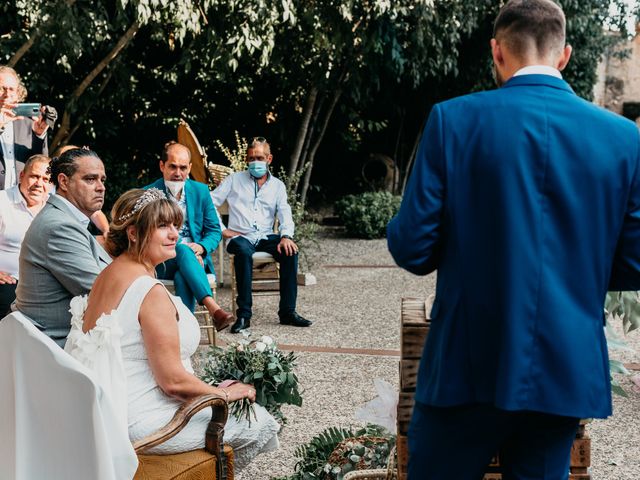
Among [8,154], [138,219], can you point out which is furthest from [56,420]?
[8,154]

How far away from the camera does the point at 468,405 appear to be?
6.74 ft

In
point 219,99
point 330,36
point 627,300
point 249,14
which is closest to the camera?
point 627,300

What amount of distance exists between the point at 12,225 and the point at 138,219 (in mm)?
2336

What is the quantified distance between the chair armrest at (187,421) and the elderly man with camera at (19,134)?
3.62m

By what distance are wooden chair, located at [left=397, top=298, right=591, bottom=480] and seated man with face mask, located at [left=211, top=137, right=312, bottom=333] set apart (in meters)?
4.43

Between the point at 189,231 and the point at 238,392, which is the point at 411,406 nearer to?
the point at 238,392

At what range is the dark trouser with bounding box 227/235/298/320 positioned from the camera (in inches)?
286

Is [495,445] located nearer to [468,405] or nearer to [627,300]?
[468,405]

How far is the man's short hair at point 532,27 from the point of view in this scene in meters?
2.04

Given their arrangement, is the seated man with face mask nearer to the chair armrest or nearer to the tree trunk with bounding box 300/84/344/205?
the chair armrest

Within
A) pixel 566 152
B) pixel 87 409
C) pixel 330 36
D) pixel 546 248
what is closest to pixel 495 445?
pixel 546 248

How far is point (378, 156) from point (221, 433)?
1482 centimetres

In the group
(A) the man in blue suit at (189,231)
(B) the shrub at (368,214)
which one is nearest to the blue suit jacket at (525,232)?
(A) the man in blue suit at (189,231)

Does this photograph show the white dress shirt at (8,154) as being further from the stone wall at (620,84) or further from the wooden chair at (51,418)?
the stone wall at (620,84)
